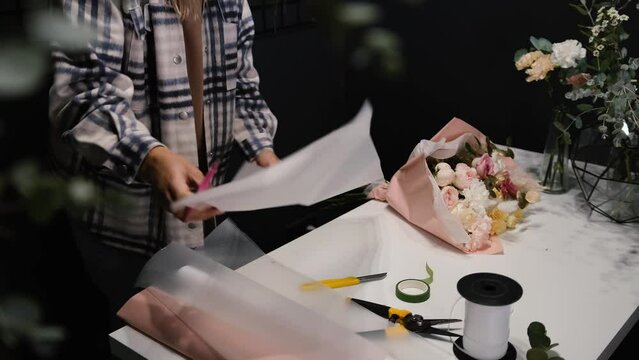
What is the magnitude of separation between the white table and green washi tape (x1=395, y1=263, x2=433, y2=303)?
1 cm

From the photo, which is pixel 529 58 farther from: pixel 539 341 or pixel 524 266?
pixel 539 341

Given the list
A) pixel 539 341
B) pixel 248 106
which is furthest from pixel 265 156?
pixel 539 341

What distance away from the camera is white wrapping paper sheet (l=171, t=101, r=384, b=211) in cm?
46

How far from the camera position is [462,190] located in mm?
1520

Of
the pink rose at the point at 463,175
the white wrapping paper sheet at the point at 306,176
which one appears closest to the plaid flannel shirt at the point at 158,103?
the white wrapping paper sheet at the point at 306,176

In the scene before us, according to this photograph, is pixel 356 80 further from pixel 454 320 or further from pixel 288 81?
pixel 454 320

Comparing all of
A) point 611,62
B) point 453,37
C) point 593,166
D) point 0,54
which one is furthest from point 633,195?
point 0,54

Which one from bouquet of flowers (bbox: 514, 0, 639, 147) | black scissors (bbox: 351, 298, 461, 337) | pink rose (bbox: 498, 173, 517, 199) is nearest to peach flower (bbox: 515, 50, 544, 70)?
bouquet of flowers (bbox: 514, 0, 639, 147)

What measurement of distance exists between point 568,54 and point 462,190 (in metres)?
0.41

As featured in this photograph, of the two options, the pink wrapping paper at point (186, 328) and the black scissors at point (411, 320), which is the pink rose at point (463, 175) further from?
the pink wrapping paper at point (186, 328)

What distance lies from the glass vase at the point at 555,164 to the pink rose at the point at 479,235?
14.8 inches

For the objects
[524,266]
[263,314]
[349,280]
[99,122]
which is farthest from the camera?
[524,266]

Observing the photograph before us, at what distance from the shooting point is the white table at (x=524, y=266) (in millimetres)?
1108

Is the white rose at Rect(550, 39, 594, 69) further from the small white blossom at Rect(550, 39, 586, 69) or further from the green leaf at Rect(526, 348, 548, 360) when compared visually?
the green leaf at Rect(526, 348, 548, 360)
